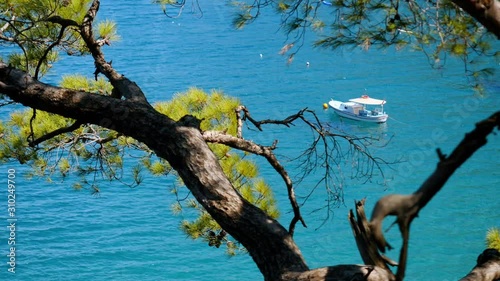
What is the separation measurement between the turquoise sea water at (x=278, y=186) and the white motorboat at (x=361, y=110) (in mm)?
153

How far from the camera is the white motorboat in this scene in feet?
36.0

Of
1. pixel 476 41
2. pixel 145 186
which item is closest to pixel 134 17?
pixel 145 186

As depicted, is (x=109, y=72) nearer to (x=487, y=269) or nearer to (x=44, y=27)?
(x=44, y=27)

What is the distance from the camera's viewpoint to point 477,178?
9.50m

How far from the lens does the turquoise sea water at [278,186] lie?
7879 mm

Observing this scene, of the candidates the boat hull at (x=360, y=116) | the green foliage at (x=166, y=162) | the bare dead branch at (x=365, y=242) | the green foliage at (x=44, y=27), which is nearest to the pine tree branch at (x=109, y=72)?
the green foliage at (x=44, y=27)

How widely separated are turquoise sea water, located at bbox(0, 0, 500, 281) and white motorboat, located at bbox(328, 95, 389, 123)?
15 cm

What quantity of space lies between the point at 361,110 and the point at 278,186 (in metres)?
2.53

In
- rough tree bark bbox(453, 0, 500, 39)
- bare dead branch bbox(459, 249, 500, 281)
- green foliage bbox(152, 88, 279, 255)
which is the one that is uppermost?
green foliage bbox(152, 88, 279, 255)

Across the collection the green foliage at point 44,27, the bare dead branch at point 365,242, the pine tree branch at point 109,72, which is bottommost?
the bare dead branch at point 365,242

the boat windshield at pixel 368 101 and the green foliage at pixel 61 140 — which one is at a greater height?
the boat windshield at pixel 368 101

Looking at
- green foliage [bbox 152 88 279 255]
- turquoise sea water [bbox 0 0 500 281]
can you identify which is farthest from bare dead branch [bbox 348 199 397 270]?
turquoise sea water [bbox 0 0 500 281]

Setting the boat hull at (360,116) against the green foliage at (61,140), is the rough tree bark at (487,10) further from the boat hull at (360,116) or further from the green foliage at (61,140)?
the boat hull at (360,116)

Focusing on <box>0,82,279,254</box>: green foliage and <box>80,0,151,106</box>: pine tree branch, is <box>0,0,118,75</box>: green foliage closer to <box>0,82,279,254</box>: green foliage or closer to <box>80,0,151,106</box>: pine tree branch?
<box>80,0,151,106</box>: pine tree branch
